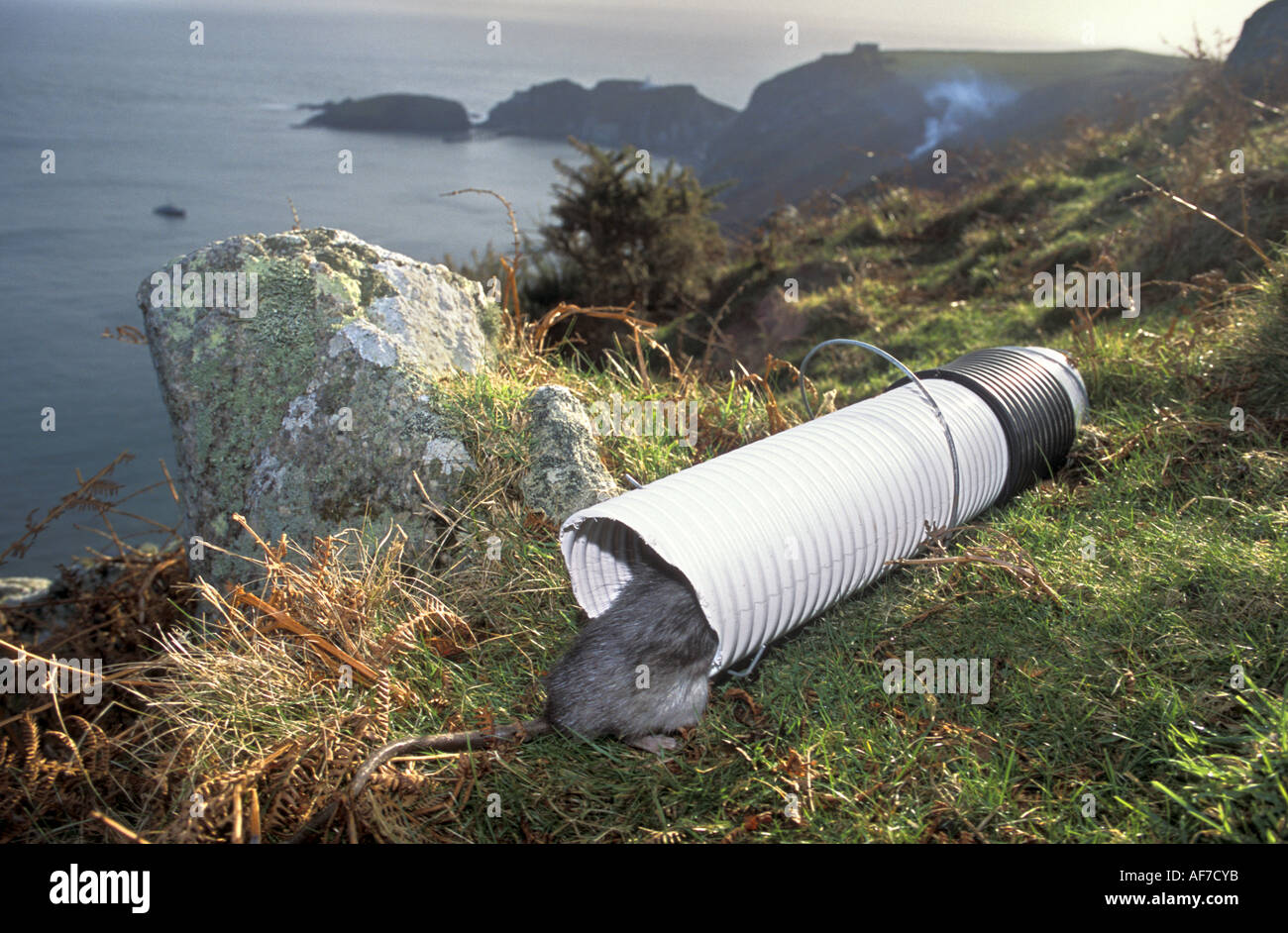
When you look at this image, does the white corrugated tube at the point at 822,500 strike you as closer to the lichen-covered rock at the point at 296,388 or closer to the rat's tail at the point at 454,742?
the rat's tail at the point at 454,742

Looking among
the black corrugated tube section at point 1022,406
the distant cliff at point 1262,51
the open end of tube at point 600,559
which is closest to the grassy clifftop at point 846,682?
the black corrugated tube section at point 1022,406

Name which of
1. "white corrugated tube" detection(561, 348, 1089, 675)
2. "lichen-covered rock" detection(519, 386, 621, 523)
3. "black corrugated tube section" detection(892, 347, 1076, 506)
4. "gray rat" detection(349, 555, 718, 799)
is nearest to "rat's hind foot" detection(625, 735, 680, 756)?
"gray rat" detection(349, 555, 718, 799)

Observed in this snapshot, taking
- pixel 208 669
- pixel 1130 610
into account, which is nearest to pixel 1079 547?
pixel 1130 610

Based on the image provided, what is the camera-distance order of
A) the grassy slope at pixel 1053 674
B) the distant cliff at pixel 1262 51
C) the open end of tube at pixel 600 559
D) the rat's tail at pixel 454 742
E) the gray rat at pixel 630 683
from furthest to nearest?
the distant cliff at pixel 1262 51
the open end of tube at pixel 600 559
the gray rat at pixel 630 683
the rat's tail at pixel 454 742
the grassy slope at pixel 1053 674

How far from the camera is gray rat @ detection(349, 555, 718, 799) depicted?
3.19 metres

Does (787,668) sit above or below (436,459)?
below

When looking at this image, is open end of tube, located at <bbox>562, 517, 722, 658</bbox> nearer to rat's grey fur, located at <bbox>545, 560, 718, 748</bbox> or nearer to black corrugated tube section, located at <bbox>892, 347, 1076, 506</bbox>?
rat's grey fur, located at <bbox>545, 560, 718, 748</bbox>

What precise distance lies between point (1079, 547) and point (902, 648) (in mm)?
1035

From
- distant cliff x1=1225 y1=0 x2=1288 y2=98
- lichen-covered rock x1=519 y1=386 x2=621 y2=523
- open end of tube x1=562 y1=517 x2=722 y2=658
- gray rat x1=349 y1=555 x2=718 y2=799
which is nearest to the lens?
gray rat x1=349 y1=555 x2=718 y2=799

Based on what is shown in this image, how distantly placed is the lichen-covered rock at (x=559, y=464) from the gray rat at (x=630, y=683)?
1263mm

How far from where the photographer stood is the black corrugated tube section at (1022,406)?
457cm

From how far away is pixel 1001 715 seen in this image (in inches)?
127

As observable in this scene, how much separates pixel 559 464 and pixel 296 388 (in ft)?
5.11
